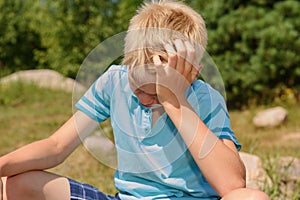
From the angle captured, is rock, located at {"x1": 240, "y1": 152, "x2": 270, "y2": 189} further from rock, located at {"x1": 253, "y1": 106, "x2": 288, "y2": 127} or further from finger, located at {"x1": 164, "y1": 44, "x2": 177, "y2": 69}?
rock, located at {"x1": 253, "y1": 106, "x2": 288, "y2": 127}

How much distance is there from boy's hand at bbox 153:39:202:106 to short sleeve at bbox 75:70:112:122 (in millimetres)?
362

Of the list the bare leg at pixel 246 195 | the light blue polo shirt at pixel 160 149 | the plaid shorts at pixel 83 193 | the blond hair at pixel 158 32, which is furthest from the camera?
the plaid shorts at pixel 83 193

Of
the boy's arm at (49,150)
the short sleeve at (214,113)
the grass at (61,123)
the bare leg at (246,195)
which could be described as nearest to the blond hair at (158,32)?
the short sleeve at (214,113)

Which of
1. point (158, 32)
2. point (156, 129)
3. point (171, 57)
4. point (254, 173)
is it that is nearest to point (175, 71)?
point (171, 57)

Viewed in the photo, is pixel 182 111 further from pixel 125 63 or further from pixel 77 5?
pixel 77 5

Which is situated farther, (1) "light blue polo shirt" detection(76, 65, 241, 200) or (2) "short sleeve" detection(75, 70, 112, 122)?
(2) "short sleeve" detection(75, 70, 112, 122)

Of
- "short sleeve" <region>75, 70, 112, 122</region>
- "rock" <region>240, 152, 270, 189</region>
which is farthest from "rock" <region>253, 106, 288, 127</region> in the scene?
"short sleeve" <region>75, 70, 112, 122</region>

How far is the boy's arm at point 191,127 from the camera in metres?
1.87

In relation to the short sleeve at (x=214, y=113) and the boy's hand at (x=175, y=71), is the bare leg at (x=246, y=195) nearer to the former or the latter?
the short sleeve at (x=214, y=113)

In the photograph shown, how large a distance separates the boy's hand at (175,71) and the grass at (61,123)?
1.63m

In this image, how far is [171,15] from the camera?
200cm

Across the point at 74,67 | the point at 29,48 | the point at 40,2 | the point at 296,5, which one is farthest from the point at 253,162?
the point at 29,48

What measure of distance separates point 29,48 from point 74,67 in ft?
11.0

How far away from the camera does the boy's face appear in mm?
1985
